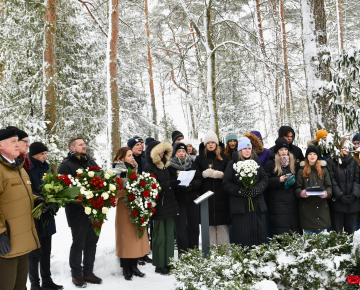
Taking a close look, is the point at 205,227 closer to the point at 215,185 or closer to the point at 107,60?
the point at 215,185

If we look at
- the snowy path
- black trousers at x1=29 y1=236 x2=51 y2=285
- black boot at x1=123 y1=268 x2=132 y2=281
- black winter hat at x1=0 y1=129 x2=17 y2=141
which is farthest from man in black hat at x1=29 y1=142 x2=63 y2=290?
black winter hat at x1=0 y1=129 x2=17 y2=141

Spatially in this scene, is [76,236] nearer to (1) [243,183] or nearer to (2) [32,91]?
(1) [243,183]

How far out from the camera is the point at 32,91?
32.8 ft

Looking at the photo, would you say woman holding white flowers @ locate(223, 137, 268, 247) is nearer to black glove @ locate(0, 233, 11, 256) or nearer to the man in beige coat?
the man in beige coat

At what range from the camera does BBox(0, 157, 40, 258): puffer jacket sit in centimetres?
294

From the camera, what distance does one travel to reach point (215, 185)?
5.16m

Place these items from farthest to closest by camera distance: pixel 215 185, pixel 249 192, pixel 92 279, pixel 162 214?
pixel 215 185 → pixel 162 214 → pixel 249 192 → pixel 92 279

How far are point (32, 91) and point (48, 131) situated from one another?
1.69 m

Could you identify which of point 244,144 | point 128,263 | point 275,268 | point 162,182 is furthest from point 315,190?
point 128,263

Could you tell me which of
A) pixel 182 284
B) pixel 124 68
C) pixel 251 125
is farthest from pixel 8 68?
pixel 251 125

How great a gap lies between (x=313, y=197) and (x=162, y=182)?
2.43 meters

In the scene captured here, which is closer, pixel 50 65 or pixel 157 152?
pixel 157 152

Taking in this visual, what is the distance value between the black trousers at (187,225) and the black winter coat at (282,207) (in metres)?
1.27

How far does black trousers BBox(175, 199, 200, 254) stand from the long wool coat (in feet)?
2.12
